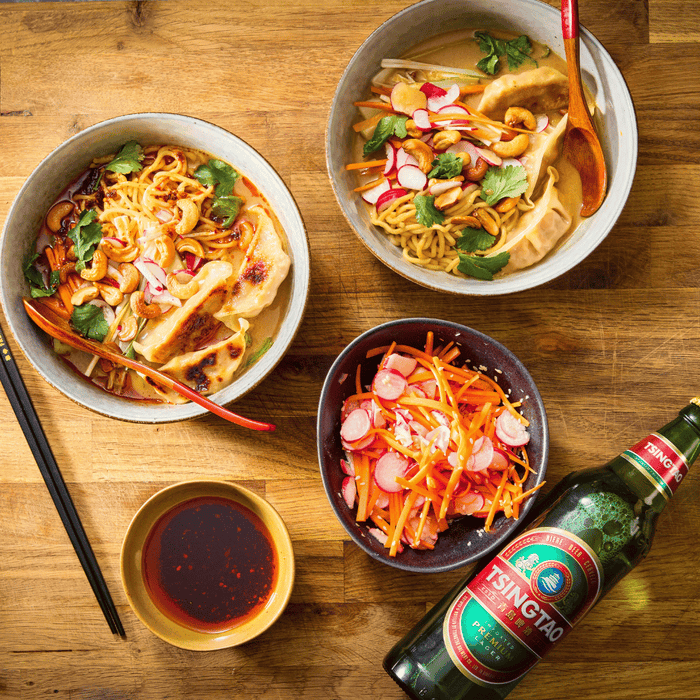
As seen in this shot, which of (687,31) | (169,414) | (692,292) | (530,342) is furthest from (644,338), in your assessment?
(169,414)

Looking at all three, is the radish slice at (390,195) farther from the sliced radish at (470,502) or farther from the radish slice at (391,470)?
the sliced radish at (470,502)

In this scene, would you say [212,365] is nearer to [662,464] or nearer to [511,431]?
[511,431]

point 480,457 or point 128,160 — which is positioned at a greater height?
point 128,160

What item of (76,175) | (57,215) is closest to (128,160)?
(76,175)

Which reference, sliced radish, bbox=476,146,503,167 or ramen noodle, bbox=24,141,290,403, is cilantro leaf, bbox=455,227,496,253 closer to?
sliced radish, bbox=476,146,503,167

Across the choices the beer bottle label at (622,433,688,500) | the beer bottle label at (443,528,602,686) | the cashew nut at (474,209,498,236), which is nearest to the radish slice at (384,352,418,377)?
the cashew nut at (474,209,498,236)

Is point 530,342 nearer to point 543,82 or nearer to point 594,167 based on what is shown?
point 594,167
